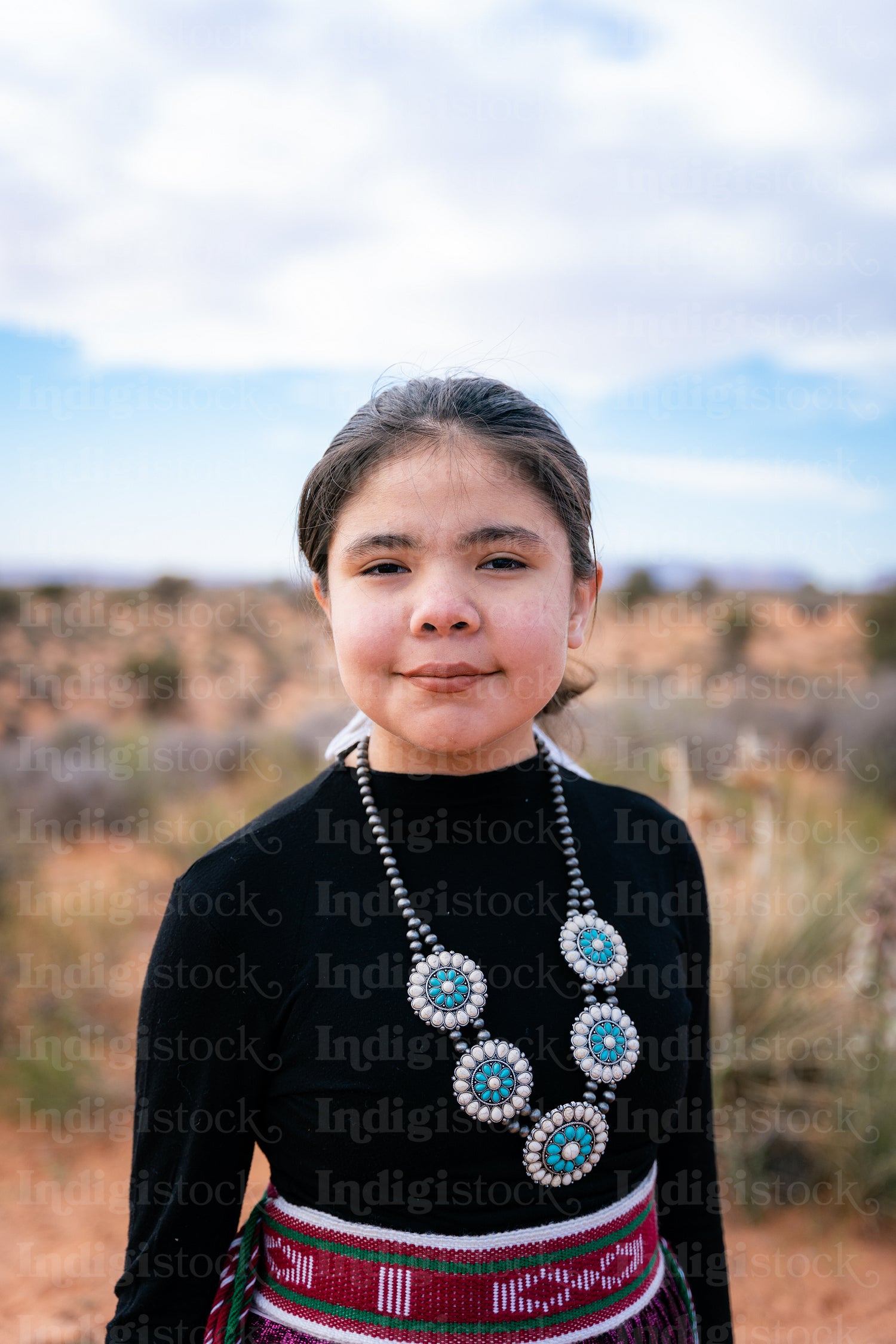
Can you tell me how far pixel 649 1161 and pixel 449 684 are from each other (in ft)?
2.84

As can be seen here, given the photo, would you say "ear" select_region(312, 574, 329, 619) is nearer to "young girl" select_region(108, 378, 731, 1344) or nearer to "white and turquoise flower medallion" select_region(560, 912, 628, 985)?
"young girl" select_region(108, 378, 731, 1344)

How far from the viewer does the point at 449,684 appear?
140cm

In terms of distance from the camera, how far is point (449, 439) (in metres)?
1.54

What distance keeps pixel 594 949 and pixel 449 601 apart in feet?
1.91

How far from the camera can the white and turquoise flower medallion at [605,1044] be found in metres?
1.45

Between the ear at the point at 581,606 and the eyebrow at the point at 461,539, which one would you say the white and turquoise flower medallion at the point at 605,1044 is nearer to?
the ear at the point at 581,606

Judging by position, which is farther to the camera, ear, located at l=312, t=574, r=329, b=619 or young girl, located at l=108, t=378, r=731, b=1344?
ear, located at l=312, t=574, r=329, b=619

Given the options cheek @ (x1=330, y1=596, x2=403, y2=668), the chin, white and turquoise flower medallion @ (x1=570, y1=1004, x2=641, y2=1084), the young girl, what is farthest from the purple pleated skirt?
cheek @ (x1=330, y1=596, x2=403, y2=668)

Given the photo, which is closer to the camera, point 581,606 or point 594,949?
point 594,949

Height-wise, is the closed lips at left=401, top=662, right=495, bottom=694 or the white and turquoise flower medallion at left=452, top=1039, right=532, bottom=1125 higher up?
the closed lips at left=401, top=662, right=495, bottom=694

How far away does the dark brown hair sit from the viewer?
1562 millimetres

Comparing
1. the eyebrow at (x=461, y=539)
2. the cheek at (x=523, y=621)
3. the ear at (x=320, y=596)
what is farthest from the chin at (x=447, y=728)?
the ear at (x=320, y=596)

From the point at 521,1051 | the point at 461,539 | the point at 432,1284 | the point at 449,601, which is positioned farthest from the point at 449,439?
the point at 432,1284

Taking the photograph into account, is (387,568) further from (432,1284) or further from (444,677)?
(432,1284)
